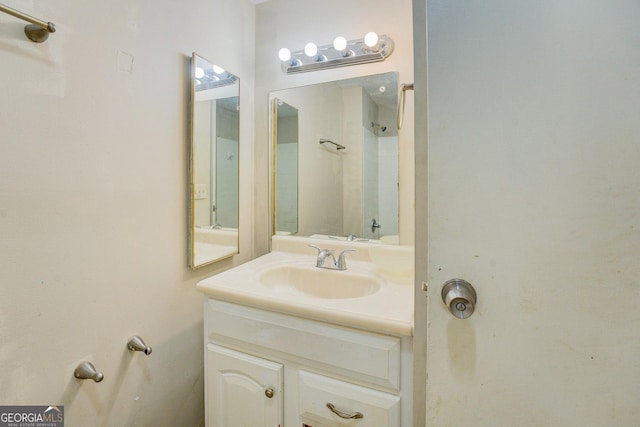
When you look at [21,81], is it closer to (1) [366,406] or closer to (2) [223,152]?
(2) [223,152]

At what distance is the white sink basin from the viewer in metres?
1.10

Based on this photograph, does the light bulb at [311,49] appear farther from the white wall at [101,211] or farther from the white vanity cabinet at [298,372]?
the white vanity cabinet at [298,372]

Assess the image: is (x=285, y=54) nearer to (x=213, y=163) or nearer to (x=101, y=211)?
(x=213, y=163)

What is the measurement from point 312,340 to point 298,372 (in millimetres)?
130

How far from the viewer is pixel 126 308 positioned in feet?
3.05

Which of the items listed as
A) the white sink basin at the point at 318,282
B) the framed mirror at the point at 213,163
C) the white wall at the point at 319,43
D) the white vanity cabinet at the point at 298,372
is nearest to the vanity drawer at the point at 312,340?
the white vanity cabinet at the point at 298,372

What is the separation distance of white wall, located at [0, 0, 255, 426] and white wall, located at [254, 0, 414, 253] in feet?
1.06

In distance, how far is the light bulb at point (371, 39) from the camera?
47.5 inches

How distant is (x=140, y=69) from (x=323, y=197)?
0.89 metres

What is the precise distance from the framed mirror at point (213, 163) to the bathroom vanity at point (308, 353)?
0.24 m

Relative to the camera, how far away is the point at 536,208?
0.50 meters

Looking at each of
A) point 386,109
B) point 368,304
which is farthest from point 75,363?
point 386,109

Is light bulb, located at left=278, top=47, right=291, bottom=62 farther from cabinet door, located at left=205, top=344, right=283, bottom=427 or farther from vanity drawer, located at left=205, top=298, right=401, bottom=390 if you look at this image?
cabinet door, located at left=205, top=344, right=283, bottom=427

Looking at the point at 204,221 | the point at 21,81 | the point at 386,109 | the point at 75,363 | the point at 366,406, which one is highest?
the point at 386,109
